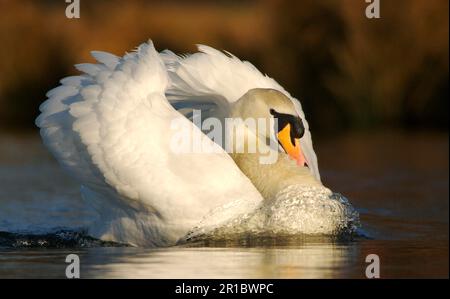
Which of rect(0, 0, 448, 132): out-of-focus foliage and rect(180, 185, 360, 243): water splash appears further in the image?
rect(0, 0, 448, 132): out-of-focus foliage

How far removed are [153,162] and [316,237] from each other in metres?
1.39

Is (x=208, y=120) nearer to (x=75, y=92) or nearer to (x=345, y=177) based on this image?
(x=75, y=92)

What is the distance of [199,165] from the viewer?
904 centimetres

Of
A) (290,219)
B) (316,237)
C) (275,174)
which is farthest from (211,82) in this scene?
(316,237)

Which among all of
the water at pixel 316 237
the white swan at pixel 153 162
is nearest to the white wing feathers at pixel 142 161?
the white swan at pixel 153 162

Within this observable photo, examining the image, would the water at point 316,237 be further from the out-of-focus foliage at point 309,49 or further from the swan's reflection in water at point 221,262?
the out-of-focus foliage at point 309,49

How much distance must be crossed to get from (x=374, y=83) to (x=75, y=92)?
10289mm

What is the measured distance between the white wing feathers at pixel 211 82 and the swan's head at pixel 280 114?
42 centimetres

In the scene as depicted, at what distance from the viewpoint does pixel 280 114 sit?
32.1 feet

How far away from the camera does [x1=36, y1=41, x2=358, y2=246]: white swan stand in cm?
900

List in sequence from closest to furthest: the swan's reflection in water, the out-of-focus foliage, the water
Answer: the swan's reflection in water, the water, the out-of-focus foliage

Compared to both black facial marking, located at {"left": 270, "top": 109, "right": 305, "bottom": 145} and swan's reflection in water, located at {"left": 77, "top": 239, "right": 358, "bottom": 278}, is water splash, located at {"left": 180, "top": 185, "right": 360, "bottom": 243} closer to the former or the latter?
swan's reflection in water, located at {"left": 77, "top": 239, "right": 358, "bottom": 278}

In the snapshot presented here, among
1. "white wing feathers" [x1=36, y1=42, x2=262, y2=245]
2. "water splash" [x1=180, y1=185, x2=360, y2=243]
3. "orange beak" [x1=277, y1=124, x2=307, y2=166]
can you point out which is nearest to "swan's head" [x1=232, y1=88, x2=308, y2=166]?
"orange beak" [x1=277, y1=124, x2=307, y2=166]

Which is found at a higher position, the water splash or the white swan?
the white swan
